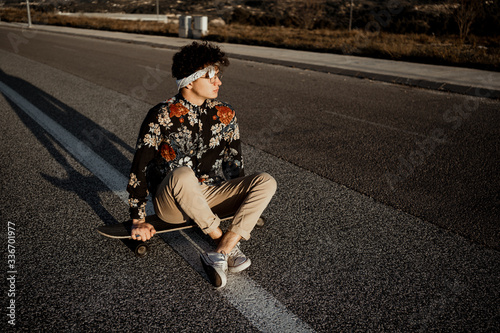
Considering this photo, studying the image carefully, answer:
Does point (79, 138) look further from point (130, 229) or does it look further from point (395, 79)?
point (395, 79)

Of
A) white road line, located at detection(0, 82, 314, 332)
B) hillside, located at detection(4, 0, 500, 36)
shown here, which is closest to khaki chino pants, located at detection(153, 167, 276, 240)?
white road line, located at detection(0, 82, 314, 332)

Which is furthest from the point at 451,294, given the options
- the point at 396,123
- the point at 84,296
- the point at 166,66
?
the point at 166,66

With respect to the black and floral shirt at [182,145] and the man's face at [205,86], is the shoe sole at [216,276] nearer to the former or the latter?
the black and floral shirt at [182,145]

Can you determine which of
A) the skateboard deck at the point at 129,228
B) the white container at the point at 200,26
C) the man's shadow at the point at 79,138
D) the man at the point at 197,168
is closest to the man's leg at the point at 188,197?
the man at the point at 197,168

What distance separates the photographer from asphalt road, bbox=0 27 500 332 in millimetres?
2221

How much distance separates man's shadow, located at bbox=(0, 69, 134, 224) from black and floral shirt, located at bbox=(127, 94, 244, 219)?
0.72 m

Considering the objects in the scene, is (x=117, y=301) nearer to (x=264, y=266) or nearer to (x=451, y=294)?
(x=264, y=266)

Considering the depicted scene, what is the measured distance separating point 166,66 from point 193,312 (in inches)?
453

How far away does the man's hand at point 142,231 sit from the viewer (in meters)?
2.62

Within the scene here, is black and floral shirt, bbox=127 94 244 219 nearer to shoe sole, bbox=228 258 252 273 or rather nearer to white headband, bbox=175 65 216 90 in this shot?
white headband, bbox=175 65 216 90

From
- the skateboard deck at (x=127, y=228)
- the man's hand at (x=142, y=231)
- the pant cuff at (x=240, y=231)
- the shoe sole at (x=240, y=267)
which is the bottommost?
the shoe sole at (x=240, y=267)

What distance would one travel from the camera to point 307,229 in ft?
10.3

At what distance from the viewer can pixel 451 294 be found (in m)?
2.39

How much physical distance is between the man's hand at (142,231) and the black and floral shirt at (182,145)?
7 centimetres
